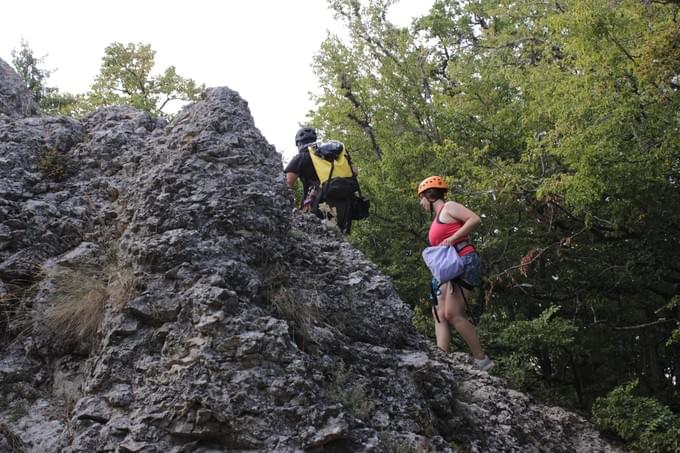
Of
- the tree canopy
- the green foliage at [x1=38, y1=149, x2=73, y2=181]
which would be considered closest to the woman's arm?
the green foliage at [x1=38, y1=149, x2=73, y2=181]

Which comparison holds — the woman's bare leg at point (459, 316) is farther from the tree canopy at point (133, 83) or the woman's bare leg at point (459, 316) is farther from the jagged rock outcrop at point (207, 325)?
the tree canopy at point (133, 83)

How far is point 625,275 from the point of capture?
34.8 feet

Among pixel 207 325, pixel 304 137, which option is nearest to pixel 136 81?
pixel 304 137

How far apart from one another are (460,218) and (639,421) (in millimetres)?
2377

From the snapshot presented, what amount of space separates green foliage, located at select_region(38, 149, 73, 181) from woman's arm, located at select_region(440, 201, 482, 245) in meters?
3.42

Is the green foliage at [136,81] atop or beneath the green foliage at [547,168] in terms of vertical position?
atop

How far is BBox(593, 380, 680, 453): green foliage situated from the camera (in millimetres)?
6332

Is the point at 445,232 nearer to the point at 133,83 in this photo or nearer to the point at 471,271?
the point at 471,271

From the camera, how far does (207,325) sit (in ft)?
13.8

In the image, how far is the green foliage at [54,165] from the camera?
20.8 ft

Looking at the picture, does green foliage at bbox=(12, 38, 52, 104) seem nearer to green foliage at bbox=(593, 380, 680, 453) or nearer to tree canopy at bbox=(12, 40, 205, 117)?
tree canopy at bbox=(12, 40, 205, 117)

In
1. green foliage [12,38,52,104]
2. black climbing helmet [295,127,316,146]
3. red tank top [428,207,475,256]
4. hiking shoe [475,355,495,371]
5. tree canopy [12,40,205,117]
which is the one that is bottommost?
hiking shoe [475,355,495,371]

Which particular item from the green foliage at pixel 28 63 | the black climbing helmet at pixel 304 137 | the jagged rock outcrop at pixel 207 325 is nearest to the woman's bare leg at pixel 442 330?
the jagged rock outcrop at pixel 207 325

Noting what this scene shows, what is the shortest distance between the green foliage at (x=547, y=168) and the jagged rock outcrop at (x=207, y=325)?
215cm
